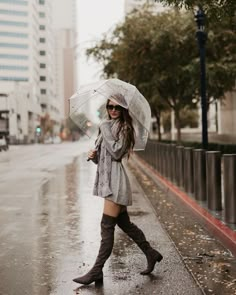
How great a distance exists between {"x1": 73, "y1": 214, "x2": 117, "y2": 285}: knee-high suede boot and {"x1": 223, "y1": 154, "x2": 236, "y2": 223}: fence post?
273 centimetres

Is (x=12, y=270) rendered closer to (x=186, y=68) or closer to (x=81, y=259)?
(x=81, y=259)

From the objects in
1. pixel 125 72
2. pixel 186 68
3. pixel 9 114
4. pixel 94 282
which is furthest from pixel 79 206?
pixel 9 114

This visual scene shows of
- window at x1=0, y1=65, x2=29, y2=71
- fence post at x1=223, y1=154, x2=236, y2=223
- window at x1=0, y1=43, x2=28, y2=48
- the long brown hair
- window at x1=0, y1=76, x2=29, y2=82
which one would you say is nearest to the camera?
the long brown hair

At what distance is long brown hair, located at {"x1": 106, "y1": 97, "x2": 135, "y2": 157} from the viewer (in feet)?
17.5

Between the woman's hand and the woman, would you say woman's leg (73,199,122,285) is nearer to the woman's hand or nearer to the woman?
the woman

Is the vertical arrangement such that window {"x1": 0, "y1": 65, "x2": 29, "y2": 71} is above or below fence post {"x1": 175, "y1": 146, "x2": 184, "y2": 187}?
above

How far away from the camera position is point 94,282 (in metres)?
5.32

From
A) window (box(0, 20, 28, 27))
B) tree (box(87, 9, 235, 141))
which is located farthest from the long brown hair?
window (box(0, 20, 28, 27))

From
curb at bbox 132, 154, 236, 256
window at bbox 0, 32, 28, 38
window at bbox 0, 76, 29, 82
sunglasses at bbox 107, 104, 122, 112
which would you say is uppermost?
window at bbox 0, 32, 28, 38

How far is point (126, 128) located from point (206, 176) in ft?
14.3

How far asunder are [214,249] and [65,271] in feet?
6.67

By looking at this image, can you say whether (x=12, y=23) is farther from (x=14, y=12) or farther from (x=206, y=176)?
(x=206, y=176)

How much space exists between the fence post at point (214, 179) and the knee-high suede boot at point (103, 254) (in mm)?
3770

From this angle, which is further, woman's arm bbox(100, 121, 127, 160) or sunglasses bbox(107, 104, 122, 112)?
sunglasses bbox(107, 104, 122, 112)
